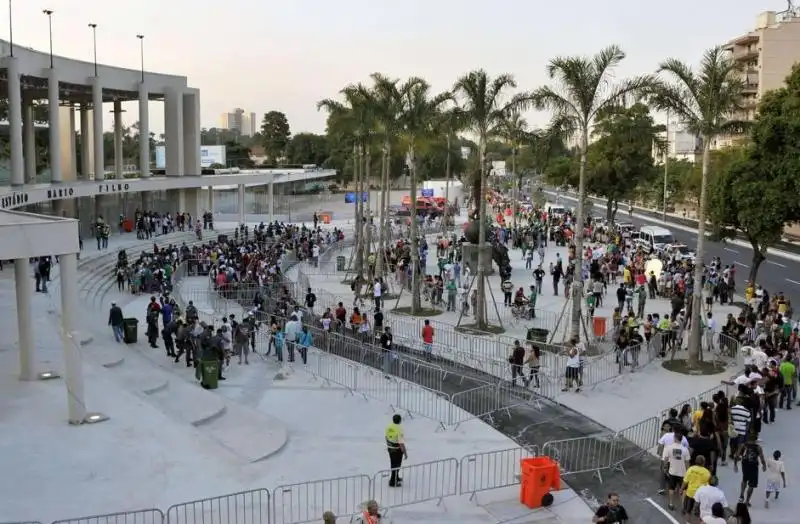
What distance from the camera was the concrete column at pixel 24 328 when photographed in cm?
1709

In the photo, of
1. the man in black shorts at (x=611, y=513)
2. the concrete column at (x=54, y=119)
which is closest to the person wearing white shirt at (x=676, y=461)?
the man in black shorts at (x=611, y=513)

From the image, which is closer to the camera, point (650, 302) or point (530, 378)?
point (530, 378)

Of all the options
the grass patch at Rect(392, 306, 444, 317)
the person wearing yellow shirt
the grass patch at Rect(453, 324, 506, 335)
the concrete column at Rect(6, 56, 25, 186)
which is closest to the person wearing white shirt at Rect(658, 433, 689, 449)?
the person wearing yellow shirt

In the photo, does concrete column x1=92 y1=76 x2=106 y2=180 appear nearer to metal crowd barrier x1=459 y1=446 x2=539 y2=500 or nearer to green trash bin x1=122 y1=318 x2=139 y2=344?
green trash bin x1=122 y1=318 x2=139 y2=344

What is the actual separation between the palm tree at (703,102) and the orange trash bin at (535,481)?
10223 mm

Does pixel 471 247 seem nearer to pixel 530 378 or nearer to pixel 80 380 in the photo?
pixel 530 378

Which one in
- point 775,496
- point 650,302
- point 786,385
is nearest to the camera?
point 775,496

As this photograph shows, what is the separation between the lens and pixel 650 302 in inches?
1254

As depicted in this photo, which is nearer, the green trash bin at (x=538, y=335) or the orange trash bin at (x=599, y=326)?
the green trash bin at (x=538, y=335)

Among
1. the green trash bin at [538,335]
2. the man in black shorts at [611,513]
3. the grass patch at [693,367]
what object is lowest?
the grass patch at [693,367]

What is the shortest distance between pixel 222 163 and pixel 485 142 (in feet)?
271

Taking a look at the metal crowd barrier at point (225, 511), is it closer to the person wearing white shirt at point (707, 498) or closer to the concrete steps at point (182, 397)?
the concrete steps at point (182, 397)

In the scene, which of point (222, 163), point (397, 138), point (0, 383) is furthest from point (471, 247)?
point (222, 163)

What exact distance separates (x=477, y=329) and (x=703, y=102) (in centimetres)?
954
